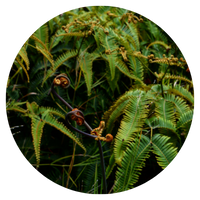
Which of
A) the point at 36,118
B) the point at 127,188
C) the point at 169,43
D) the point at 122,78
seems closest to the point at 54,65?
the point at 36,118

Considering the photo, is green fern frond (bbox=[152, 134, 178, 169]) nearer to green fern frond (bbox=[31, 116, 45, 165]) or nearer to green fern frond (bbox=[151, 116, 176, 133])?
green fern frond (bbox=[151, 116, 176, 133])

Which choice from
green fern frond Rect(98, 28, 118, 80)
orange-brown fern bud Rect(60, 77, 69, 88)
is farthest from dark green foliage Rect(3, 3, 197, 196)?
orange-brown fern bud Rect(60, 77, 69, 88)

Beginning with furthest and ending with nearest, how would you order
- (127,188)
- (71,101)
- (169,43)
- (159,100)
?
1. (169,43)
2. (71,101)
3. (159,100)
4. (127,188)

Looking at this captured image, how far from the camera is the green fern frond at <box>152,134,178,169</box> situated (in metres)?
0.94

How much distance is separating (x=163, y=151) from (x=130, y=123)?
212 millimetres

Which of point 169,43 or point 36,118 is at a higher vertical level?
point 169,43

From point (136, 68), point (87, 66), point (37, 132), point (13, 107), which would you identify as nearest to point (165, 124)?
point (136, 68)

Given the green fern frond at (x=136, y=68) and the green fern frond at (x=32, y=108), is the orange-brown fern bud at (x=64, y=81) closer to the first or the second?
the green fern frond at (x=32, y=108)

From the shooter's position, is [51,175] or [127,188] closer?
[127,188]

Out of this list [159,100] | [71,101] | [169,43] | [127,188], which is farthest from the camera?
[169,43]

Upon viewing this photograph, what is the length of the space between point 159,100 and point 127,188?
49 centimetres

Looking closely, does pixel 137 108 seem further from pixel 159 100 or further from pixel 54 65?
pixel 54 65

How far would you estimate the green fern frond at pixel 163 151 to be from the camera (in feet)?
3.10

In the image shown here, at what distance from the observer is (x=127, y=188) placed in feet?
3.06
